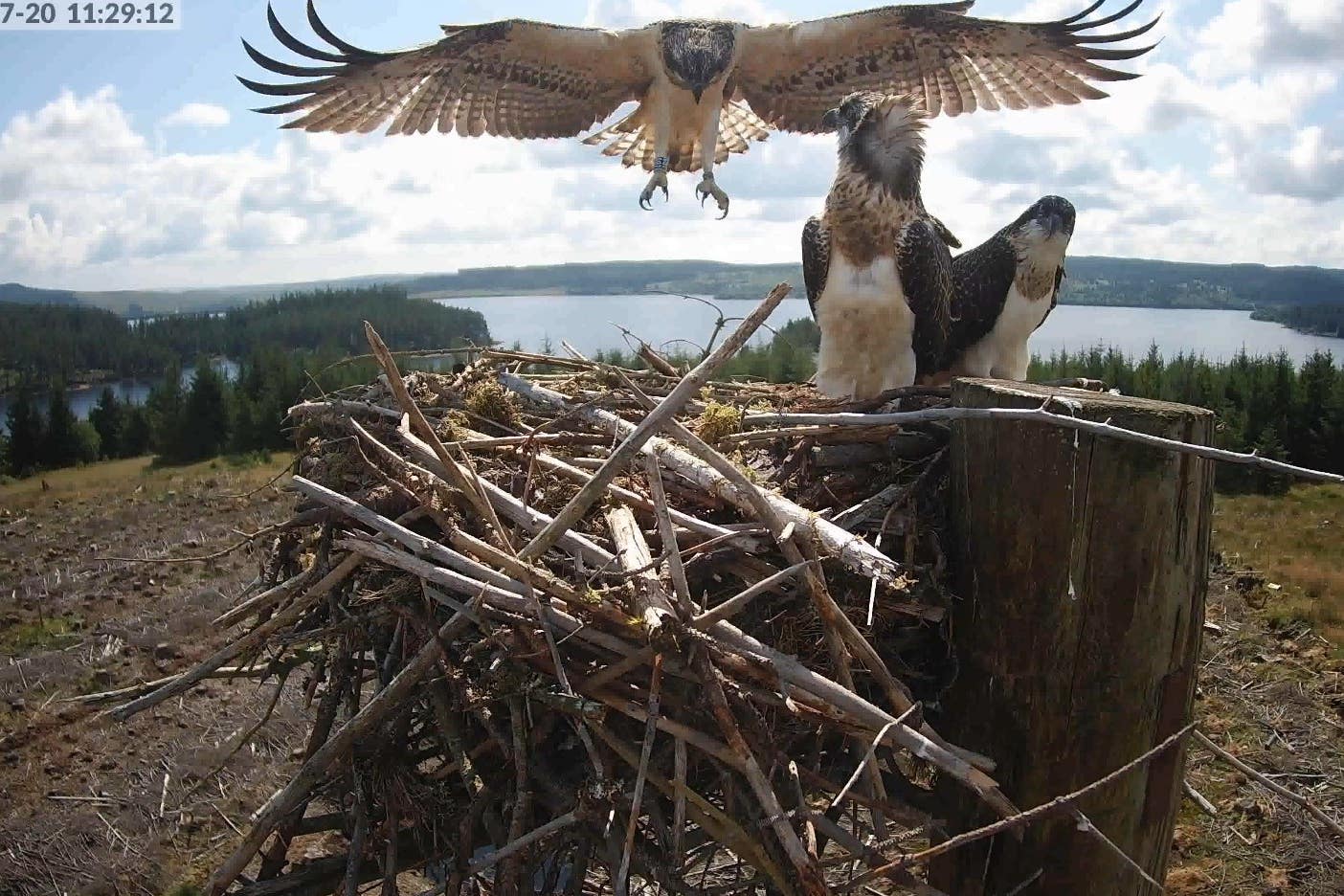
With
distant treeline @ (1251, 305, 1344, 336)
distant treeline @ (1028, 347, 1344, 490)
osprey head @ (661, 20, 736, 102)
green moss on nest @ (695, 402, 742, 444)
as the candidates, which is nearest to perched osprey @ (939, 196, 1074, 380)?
green moss on nest @ (695, 402, 742, 444)

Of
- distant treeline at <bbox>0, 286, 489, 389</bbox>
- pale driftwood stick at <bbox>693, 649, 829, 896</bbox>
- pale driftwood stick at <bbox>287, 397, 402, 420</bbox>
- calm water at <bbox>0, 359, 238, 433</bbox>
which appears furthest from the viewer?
distant treeline at <bbox>0, 286, 489, 389</bbox>

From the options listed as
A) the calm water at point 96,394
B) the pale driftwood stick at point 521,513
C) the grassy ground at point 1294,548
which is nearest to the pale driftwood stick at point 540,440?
the pale driftwood stick at point 521,513

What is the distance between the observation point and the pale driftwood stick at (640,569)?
6.81 feet

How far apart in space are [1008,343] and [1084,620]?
2.13 m

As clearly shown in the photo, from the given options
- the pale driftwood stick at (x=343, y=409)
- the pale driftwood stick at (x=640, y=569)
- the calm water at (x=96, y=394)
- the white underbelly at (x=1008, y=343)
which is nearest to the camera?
Answer: the pale driftwood stick at (x=640, y=569)

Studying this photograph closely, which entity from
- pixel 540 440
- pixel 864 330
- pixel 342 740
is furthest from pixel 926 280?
pixel 342 740

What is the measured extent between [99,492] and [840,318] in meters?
17.8

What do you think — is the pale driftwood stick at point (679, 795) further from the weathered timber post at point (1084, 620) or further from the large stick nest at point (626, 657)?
the weathered timber post at point (1084, 620)

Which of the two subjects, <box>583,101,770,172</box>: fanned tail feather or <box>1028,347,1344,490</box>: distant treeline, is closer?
<box>583,101,770,172</box>: fanned tail feather

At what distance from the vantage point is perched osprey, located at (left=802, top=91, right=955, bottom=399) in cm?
368

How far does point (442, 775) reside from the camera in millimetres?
2613

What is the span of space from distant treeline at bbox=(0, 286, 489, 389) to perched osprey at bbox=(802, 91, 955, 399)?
31.6 metres

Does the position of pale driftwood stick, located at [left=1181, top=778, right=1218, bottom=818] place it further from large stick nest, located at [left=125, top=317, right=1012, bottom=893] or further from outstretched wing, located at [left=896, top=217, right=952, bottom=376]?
outstretched wing, located at [left=896, top=217, right=952, bottom=376]

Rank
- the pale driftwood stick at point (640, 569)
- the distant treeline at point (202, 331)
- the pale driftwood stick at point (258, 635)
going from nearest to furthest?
1. the pale driftwood stick at point (640, 569)
2. the pale driftwood stick at point (258, 635)
3. the distant treeline at point (202, 331)
